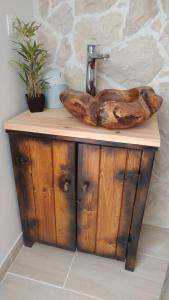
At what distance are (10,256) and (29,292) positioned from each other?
0.24 m

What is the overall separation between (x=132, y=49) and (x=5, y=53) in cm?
67

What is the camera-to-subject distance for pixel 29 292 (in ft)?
3.89

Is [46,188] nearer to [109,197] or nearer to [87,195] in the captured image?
[87,195]

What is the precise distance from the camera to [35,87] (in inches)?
45.7

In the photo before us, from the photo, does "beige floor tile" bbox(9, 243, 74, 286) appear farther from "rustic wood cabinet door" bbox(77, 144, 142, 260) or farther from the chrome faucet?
the chrome faucet

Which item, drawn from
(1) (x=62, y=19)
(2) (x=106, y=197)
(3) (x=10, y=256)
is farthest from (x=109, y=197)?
(1) (x=62, y=19)

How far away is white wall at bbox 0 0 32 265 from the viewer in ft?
3.42

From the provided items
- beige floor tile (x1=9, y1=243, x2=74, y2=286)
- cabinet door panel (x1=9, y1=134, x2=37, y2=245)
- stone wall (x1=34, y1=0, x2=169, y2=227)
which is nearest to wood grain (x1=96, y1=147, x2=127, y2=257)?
beige floor tile (x1=9, y1=243, x2=74, y2=286)

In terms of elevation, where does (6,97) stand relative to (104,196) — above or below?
above

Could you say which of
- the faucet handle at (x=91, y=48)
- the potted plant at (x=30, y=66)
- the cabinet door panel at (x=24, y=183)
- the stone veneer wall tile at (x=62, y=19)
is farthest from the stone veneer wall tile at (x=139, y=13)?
the cabinet door panel at (x=24, y=183)

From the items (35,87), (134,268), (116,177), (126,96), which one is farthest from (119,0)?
(134,268)

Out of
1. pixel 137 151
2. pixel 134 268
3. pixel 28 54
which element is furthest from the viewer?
pixel 134 268

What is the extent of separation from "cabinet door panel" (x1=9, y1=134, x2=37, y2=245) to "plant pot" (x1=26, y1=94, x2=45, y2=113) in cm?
20

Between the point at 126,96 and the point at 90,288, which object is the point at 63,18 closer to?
the point at 126,96
